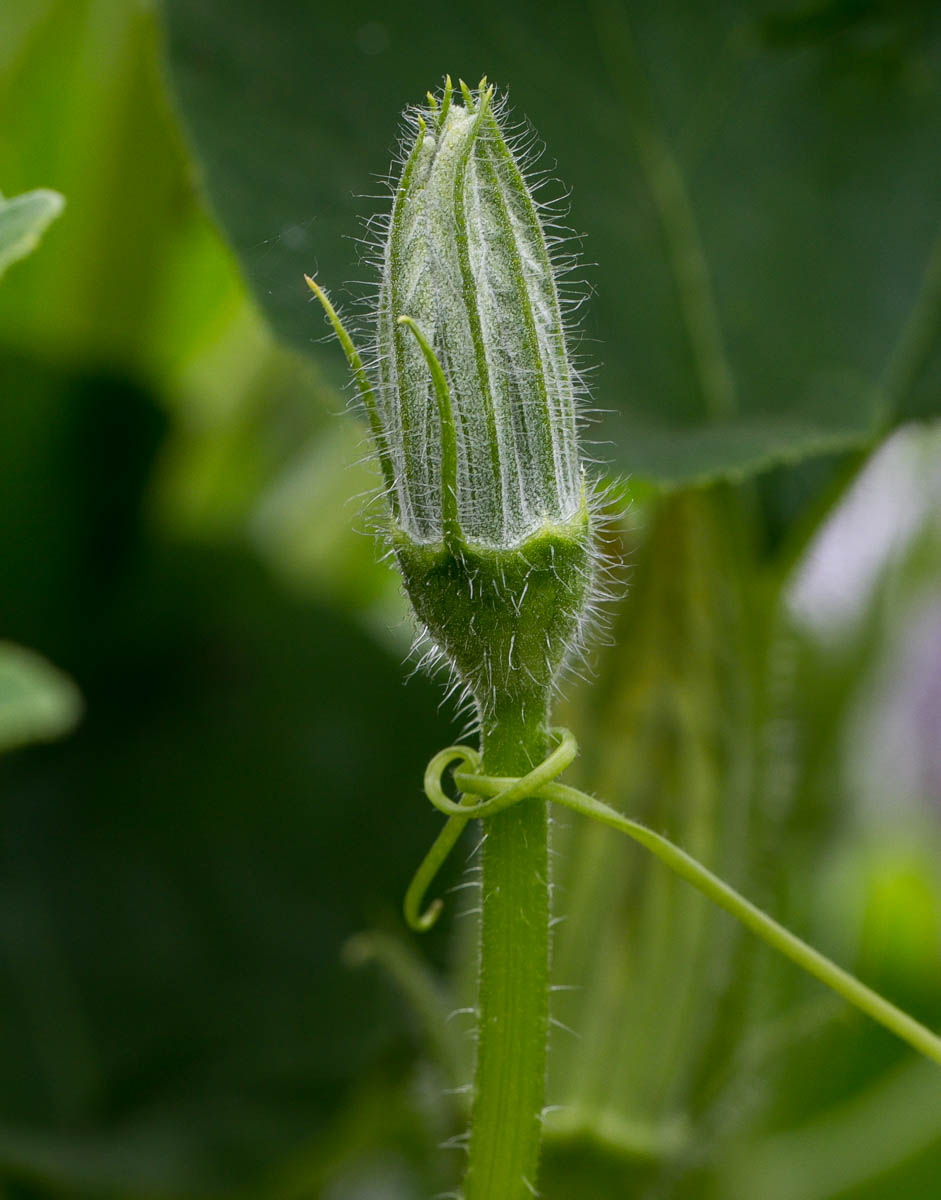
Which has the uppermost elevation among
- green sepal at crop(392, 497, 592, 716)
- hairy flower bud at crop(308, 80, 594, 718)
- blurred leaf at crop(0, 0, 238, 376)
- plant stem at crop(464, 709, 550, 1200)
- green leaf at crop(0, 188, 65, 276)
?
blurred leaf at crop(0, 0, 238, 376)

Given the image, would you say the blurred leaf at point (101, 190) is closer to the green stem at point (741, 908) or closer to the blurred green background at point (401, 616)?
the blurred green background at point (401, 616)

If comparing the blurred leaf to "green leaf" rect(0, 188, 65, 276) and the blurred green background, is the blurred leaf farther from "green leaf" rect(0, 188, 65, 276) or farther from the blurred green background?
"green leaf" rect(0, 188, 65, 276)

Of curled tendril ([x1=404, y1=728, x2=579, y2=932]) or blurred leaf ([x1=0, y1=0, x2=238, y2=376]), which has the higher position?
blurred leaf ([x1=0, y1=0, x2=238, y2=376])

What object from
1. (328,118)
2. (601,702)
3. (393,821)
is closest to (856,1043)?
(393,821)

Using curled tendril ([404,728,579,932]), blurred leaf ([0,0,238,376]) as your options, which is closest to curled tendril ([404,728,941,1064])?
curled tendril ([404,728,579,932])

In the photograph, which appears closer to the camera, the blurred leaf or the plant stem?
the plant stem

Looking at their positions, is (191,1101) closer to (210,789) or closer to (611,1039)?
(210,789)

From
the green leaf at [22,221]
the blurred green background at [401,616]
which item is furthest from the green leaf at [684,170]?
the green leaf at [22,221]

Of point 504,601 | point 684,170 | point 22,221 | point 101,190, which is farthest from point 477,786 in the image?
point 101,190

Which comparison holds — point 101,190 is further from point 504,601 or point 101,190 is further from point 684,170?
point 504,601
